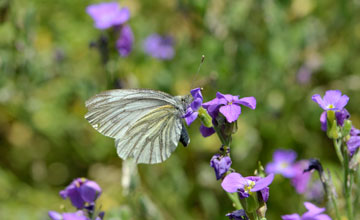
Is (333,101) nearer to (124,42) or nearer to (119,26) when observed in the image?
(124,42)

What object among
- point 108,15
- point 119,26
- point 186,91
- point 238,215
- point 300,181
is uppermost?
point 186,91

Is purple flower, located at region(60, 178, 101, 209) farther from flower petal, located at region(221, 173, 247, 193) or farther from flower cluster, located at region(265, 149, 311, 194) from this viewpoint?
flower cluster, located at region(265, 149, 311, 194)

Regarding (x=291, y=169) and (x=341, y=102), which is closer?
(x=341, y=102)

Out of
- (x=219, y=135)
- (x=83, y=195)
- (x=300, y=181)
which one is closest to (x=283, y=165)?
(x=300, y=181)

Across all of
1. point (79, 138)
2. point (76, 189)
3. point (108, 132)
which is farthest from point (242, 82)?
point (76, 189)

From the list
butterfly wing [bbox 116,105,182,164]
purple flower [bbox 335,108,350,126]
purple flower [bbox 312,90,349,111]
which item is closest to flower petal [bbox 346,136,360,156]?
purple flower [bbox 335,108,350,126]

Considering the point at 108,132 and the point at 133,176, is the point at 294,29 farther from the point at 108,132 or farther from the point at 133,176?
the point at 108,132
